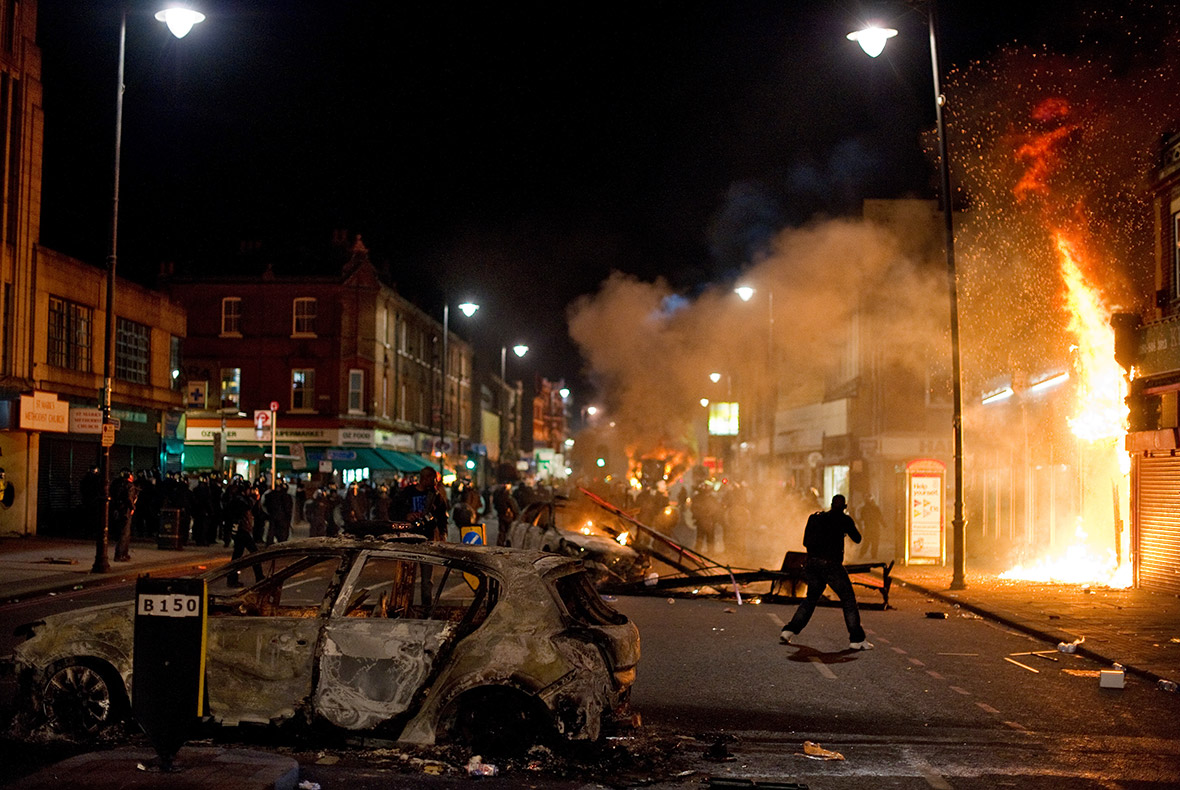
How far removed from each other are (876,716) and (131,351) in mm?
27556

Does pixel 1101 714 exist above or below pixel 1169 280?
below

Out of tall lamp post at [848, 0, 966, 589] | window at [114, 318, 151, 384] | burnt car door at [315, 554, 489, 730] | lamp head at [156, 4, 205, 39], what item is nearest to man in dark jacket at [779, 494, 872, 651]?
burnt car door at [315, 554, 489, 730]

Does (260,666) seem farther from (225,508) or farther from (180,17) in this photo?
(225,508)

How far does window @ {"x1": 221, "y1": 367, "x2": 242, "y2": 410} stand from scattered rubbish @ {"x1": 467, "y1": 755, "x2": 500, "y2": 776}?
43.2 m

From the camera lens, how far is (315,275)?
156ft

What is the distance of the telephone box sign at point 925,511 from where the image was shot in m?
21.3

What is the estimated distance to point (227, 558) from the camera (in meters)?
22.3

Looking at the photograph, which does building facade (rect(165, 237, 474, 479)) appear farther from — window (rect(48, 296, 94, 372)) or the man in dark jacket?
the man in dark jacket

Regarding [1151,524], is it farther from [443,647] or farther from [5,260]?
[5,260]

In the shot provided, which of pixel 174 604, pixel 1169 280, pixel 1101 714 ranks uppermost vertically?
pixel 1169 280

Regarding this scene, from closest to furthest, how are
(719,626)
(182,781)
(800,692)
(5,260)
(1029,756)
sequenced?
(182,781) → (1029,756) → (800,692) → (719,626) → (5,260)

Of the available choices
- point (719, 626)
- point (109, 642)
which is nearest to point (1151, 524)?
point (719, 626)

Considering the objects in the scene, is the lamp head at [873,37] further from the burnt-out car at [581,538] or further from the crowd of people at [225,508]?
the crowd of people at [225,508]

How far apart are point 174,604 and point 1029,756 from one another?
5.16 metres
